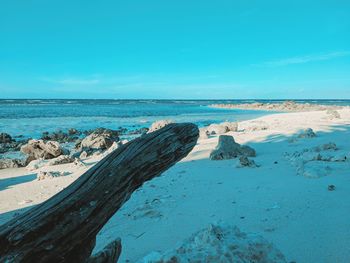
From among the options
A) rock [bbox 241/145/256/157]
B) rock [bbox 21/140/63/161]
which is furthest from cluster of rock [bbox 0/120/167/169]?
rock [bbox 241/145/256/157]

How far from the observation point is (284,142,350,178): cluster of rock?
4949 millimetres

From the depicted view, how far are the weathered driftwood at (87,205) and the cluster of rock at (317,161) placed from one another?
3.41 meters

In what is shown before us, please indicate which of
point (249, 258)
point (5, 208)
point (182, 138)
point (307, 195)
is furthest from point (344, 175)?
point (5, 208)

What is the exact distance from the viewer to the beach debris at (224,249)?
7.19 feet

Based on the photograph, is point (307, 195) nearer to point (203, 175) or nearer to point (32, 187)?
point (203, 175)

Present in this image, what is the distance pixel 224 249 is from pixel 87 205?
98 cm

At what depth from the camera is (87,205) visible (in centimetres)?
194

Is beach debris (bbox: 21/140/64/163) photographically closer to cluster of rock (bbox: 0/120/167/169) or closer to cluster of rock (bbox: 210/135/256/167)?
cluster of rock (bbox: 0/120/167/169)

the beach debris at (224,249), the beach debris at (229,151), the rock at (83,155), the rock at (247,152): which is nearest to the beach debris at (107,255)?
the beach debris at (224,249)

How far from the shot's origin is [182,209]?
4043mm

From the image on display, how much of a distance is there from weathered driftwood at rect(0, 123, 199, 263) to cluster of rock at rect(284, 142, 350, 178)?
3409 millimetres

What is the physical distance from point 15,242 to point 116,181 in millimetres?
638

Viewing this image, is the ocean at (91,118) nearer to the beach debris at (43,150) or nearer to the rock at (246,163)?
the beach debris at (43,150)

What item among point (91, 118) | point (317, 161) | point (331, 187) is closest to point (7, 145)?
point (317, 161)
